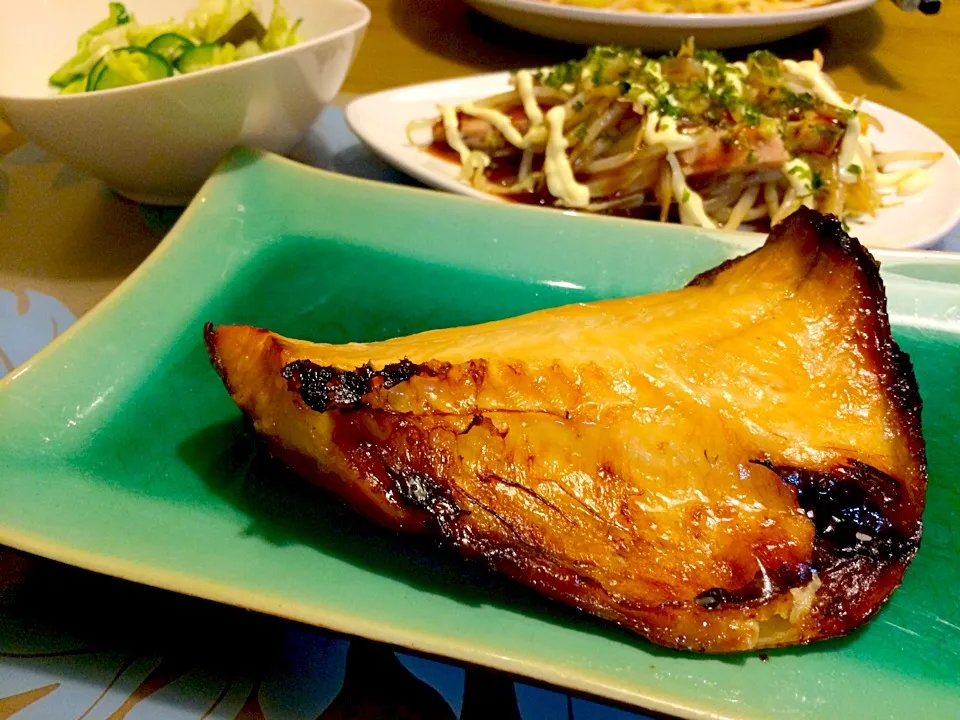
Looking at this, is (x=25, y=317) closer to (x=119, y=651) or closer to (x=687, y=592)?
(x=119, y=651)

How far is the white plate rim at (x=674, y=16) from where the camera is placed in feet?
11.1

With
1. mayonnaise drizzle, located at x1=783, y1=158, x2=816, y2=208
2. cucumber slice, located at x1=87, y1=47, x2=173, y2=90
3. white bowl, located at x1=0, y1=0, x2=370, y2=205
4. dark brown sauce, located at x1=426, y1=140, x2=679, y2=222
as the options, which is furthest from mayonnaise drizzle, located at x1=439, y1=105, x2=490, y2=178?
mayonnaise drizzle, located at x1=783, y1=158, x2=816, y2=208

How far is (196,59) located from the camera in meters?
2.56

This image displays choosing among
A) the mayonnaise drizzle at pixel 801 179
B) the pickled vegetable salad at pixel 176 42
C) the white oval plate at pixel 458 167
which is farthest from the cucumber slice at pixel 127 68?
the mayonnaise drizzle at pixel 801 179

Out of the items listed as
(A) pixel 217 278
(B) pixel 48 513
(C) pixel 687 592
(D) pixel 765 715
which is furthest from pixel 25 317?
(D) pixel 765 715

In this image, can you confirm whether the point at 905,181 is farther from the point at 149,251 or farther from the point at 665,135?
the point at 149,251

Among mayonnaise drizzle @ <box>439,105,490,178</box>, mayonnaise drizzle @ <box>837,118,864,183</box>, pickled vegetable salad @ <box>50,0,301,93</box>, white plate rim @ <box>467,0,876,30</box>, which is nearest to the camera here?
pickled vegetable salad @ <box>50,0,301,93</box>

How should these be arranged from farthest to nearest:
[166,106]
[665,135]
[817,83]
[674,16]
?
[674,16]
[817,83]
[665,135]
[166,106]

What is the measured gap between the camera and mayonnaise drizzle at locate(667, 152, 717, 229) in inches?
101

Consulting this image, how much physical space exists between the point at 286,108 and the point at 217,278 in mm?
789

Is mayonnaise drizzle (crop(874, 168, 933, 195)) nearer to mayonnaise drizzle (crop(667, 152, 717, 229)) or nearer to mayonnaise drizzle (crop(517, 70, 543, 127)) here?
mayonnaise drizzle (crop(667, 152, 717, 229))

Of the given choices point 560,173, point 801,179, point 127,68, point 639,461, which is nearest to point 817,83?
point 801,179

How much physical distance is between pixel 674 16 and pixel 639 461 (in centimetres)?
282

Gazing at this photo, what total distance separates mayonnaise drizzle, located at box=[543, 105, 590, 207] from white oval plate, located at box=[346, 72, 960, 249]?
0.92 feet
